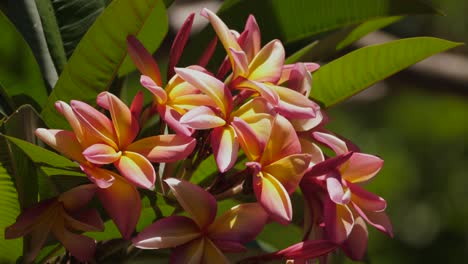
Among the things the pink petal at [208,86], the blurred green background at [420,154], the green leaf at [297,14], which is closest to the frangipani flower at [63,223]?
the pink petal at [208,86]

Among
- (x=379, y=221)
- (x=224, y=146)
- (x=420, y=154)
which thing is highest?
(x=224, y=146)

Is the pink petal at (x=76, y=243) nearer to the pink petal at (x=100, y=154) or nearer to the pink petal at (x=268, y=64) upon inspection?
the pink petal at (x=100, y=154)

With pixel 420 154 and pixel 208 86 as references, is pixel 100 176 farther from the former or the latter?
pixel 420 154

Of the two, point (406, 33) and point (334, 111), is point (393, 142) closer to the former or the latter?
point (334, 111)

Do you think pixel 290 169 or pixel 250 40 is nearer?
pixel 290 169

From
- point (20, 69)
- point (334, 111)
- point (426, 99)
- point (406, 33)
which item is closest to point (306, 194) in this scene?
point (20, 69)

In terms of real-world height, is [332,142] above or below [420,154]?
above

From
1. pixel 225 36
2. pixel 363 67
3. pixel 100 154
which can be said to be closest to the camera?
pixel 100 154

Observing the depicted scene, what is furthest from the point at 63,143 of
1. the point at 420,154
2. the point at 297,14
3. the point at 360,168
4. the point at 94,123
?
the point at 420,154
